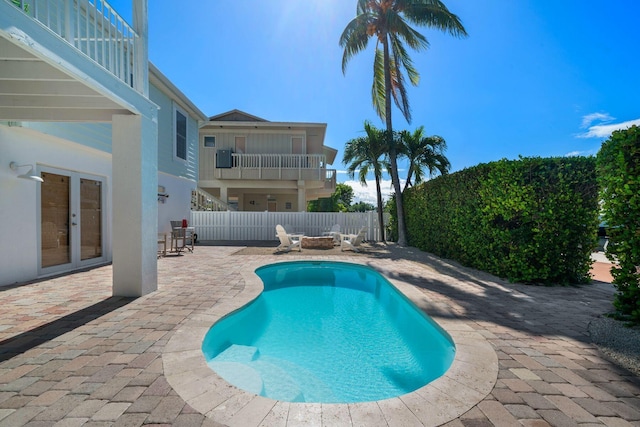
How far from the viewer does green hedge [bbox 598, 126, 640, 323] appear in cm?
352

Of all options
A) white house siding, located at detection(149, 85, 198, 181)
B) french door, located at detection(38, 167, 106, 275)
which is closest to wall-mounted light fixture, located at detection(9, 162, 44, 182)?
french door, located at detection(38, 167, 106, 275)

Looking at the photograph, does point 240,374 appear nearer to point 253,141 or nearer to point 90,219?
point 90,219

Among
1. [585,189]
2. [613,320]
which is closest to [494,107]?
[585,189]

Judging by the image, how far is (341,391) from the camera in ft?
9.51

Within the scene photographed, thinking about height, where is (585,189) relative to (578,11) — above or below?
below

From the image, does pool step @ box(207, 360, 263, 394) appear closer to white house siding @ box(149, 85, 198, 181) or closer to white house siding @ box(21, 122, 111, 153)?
white house siding @ box(21, 122, 111, 153)

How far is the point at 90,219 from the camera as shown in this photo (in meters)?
7.21

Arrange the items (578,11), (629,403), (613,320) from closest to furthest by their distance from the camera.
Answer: (629,403)
(613,320)
(578,11)

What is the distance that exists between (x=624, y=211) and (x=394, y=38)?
12.4 m

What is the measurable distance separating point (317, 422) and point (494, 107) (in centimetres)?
1754

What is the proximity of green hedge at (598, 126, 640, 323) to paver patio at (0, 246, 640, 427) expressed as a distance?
652 millimetres

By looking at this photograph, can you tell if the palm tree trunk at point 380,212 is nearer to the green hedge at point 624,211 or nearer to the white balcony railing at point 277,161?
the white balcony railing at point 277,161

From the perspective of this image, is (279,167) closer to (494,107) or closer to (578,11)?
(494,107)

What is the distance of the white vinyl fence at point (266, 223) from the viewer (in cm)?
1469
